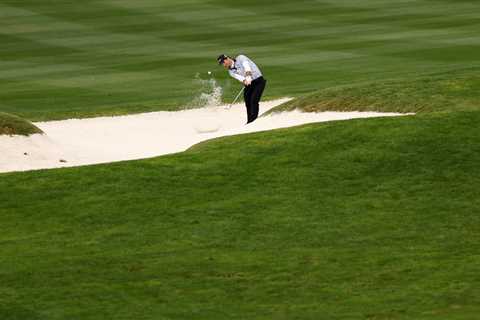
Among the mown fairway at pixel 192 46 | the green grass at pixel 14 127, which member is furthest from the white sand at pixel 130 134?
the mown fairway at pixel 192 46

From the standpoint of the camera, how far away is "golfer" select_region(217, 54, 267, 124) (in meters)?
26.0

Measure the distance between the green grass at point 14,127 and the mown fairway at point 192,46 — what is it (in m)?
6.64

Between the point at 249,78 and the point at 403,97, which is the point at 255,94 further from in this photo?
→ the point at 403,97

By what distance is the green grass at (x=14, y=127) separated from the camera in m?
24.5

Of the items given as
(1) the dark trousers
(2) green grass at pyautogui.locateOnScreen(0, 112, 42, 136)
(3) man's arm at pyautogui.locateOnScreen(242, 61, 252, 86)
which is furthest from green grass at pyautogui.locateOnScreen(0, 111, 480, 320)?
(1) the dark trousers

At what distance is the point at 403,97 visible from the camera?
24.5m

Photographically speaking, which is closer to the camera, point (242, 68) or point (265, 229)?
point (265, 229)

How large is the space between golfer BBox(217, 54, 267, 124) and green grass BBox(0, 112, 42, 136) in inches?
156

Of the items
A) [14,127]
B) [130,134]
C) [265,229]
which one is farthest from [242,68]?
[265,229]

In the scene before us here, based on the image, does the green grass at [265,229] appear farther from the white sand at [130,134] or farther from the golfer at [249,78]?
the golfer at [249,78]

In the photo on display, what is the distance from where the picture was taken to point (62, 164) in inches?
944

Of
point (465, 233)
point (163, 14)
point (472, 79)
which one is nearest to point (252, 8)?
point (163, 14)

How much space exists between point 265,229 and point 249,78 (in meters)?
10.5

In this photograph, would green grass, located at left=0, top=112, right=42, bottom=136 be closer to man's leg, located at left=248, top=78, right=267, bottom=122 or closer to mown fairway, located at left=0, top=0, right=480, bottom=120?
man's leg, located at left=248, top=78, right=267, bottom=122
